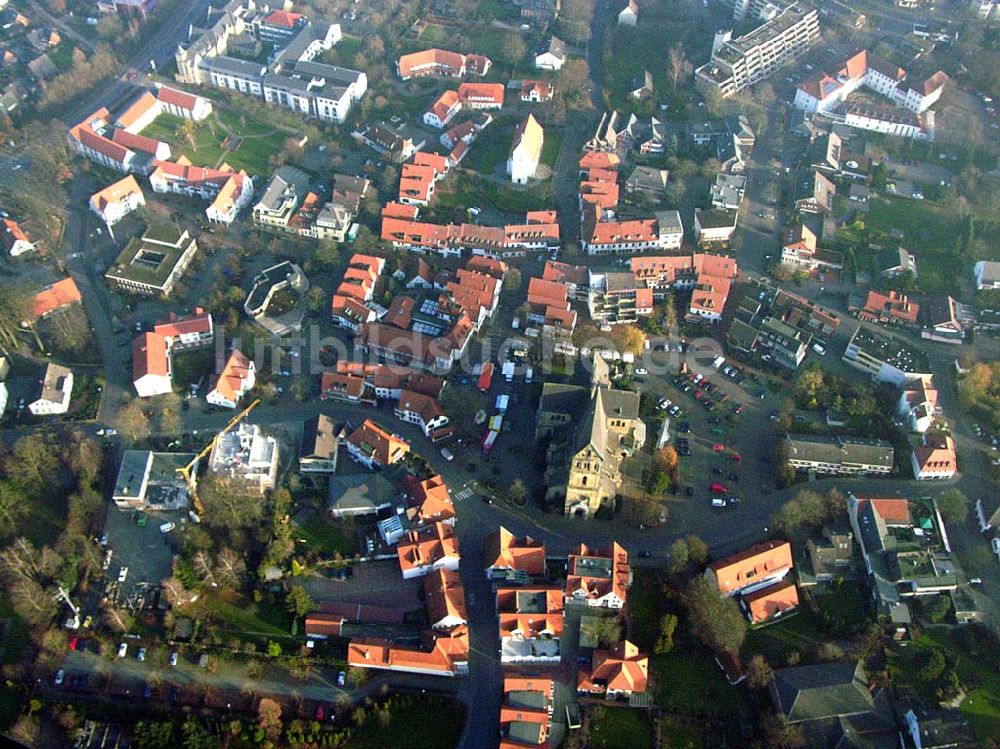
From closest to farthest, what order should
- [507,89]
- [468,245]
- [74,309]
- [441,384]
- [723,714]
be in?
1. [723,714]
2. [441,384]
3. [74,309]
4. [468,245]
5. [507,89]

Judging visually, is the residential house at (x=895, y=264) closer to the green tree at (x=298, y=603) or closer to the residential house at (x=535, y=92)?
the residential house at (x=535, y=92)

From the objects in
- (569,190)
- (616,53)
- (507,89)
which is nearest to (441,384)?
(569,190)

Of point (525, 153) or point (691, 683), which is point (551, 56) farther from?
point (691, 683)

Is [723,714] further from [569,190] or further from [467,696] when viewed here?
[569,190]

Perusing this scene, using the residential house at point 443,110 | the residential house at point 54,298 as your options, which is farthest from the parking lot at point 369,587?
the residential house at point 443,110

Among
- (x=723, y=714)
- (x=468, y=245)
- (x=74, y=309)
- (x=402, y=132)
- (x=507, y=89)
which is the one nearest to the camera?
(x=723, y=714)

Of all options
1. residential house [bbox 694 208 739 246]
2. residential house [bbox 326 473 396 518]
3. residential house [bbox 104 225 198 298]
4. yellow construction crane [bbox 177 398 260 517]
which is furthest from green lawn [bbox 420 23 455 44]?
residential house [bbox 326 473 396 518]
